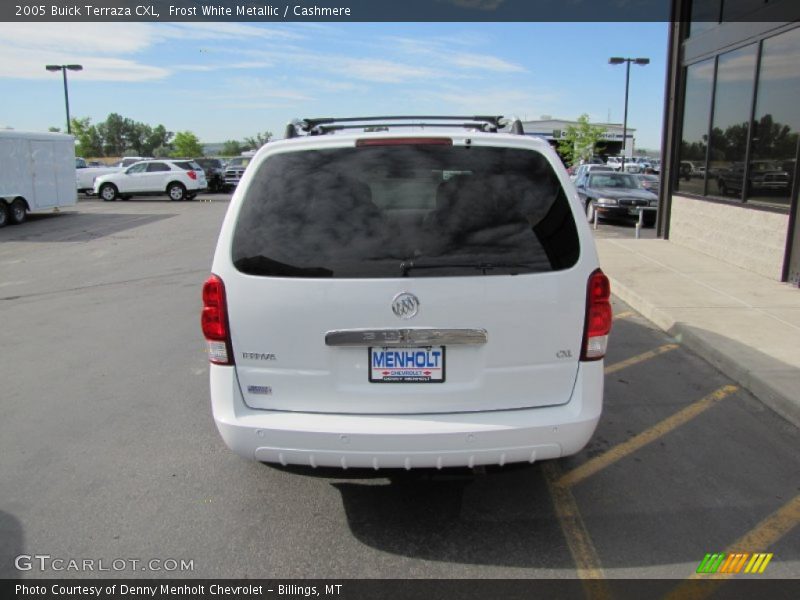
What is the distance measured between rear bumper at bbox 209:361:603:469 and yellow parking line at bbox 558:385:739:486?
35.8 inches

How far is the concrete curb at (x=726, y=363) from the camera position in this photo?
4.80 meters

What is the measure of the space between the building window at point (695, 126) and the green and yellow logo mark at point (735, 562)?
1018 cm

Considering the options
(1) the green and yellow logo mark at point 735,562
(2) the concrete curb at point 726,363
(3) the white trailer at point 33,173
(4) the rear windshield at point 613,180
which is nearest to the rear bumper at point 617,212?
(4) the rear windshield at point 613,180

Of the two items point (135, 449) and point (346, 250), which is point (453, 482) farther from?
point (135, 449)

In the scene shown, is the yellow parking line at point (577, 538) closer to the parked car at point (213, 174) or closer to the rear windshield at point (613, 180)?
the rear windshield at point (613, 180)

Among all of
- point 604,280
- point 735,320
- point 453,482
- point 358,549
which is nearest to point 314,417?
point 358,549

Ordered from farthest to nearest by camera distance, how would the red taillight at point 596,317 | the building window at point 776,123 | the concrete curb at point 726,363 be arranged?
the building window at point 776,123, the concrete curb at point 726,363, the red taillight at point 596,317

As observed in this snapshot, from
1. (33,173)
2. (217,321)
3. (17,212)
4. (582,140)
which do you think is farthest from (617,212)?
(582,140)

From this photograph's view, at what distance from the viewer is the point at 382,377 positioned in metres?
3.01

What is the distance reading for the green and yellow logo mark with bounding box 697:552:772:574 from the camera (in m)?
2.99

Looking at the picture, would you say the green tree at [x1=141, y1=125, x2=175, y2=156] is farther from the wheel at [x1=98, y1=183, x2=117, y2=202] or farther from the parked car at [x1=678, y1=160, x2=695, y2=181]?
the parked car at [x1=678, y1=160, x2=695, y2=181]

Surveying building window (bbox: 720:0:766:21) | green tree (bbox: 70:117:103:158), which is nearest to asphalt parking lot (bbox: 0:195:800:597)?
building window (bbox: 720:0:766:21)

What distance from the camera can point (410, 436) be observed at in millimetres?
2936
